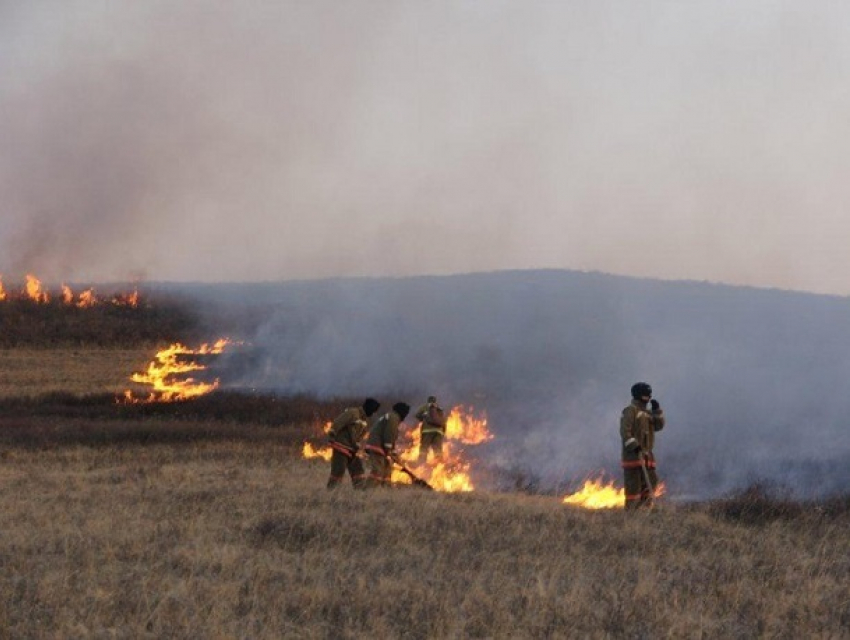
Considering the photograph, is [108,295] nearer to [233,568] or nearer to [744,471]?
[744,471]

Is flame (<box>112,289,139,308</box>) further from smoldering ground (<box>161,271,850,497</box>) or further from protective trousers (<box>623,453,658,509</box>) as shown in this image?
protective trousers (<box>623,453,658,509</box>)

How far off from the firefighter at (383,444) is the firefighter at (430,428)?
18.2ft

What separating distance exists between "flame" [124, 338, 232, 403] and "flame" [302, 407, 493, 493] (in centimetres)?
971

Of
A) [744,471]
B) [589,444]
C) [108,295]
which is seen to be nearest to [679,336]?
[589,444]

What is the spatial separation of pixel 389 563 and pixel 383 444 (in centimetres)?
569

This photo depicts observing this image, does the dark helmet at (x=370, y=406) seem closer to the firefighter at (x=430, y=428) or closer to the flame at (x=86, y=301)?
the firefighter at (x=430, y=428)

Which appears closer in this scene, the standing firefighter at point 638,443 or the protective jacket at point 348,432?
the standing firefighter at point 638,443

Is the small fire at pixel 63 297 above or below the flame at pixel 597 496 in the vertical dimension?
above

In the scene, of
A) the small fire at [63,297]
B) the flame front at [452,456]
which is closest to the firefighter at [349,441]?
the flame front at [452,456]

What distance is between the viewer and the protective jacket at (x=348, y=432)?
50.4ft

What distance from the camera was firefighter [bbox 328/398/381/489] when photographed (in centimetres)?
1535

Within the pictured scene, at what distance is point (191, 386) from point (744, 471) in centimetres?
2290

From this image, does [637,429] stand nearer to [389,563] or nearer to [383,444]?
[383,444]

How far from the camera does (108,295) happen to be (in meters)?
69.8
